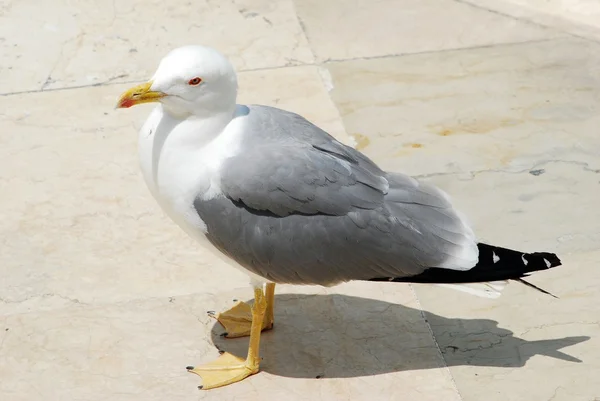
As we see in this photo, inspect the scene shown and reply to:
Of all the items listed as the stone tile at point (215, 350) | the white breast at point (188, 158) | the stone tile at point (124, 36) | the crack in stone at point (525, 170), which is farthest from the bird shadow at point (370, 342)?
the stone tile at point (124, 36)

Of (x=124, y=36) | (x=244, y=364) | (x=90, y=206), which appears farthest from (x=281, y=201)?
(x=124, y=36)

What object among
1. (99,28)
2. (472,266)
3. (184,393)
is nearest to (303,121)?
(472,266)

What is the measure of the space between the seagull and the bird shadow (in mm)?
379

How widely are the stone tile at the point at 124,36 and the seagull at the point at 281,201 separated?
7.46 feet

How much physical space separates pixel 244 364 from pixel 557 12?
3.59 metres

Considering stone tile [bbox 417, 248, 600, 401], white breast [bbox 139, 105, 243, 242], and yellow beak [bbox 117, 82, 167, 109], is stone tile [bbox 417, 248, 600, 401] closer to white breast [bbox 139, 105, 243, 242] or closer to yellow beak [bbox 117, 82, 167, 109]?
white breast [bbox 139, 105, 243, 242]

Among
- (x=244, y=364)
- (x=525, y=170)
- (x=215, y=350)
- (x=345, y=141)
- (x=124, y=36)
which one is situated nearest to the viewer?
(x=244, y=364)

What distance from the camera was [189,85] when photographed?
12.0ft

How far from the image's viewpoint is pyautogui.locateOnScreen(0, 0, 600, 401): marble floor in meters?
4.02

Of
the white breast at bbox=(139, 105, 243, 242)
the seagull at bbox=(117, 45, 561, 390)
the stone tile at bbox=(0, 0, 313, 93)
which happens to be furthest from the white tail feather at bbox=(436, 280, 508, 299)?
the stone tile at bbox=(0, 0, 313, 93)

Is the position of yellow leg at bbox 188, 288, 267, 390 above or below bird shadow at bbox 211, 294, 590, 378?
above

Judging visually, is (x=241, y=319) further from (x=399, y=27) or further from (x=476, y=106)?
(x=399, y=27)

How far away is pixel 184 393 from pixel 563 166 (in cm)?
233

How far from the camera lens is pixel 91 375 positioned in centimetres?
396
